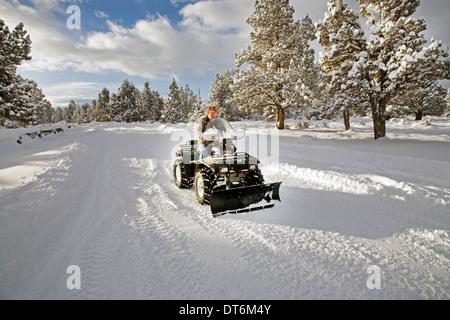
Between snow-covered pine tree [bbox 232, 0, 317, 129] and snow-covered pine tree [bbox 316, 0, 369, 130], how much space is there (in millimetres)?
3028

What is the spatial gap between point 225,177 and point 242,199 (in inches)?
30.2

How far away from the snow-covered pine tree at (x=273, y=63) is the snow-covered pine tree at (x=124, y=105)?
46.8m

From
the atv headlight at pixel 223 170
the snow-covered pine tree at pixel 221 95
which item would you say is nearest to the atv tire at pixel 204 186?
the atv headlight at pixel 223 170

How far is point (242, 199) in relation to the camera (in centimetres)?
476

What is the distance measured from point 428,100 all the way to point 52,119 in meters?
119

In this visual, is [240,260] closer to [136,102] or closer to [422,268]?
[422,268]

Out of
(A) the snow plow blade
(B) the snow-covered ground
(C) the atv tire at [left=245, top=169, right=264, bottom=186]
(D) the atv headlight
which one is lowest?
(B) the snow-covered ground

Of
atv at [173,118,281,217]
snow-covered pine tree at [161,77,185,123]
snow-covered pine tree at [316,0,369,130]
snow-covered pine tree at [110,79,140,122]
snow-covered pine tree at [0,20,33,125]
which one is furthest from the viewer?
snow-covered pine tree at [110,79,140,122]

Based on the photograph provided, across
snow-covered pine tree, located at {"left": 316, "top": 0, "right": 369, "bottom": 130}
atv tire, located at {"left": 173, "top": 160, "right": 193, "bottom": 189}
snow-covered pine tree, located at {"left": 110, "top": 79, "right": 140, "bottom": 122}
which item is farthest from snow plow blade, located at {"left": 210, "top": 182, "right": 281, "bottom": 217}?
snow-covered pine tree, located at {"left": 110, "top": 79, "right": 140, "bottom": 122}

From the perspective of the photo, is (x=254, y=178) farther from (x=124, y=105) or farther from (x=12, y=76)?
(x=124, y=105)

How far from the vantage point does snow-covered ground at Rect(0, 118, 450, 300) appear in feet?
8.75

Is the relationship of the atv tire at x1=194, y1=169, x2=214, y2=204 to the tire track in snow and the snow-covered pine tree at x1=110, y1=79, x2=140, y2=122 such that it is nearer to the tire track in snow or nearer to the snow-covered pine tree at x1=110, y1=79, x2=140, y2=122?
the tire track in snow

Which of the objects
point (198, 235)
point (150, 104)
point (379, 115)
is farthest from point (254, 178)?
point (150, 104)
